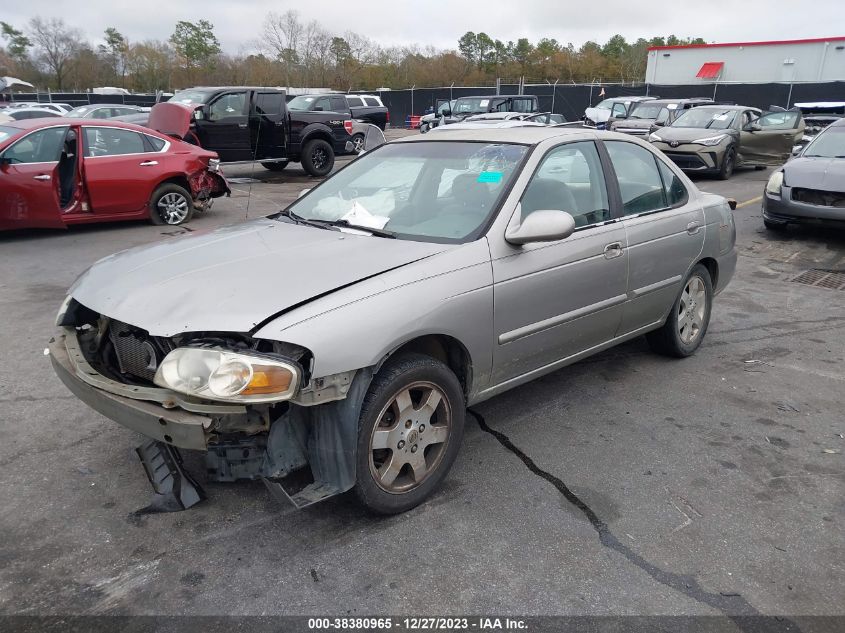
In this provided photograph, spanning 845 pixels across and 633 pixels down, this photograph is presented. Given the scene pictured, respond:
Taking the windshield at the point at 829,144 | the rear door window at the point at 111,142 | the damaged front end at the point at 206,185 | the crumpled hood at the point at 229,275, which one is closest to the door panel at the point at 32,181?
the rear door window at the point at 111,142

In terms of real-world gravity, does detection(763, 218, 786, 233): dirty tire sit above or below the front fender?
below

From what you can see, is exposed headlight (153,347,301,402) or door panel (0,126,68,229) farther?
door panel (0,126,68,229)

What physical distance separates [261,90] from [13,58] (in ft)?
202

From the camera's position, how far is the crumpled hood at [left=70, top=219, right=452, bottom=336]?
2.66m

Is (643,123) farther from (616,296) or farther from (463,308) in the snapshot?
(463,308)

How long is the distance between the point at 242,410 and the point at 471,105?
935 inches

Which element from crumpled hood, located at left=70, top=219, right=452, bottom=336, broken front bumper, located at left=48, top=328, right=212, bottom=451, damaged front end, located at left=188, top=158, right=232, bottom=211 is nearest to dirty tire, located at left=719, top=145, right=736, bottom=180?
damaged front end, located at left=188, top=158, right=232, bottom=211

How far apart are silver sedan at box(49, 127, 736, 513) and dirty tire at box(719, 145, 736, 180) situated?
12162 mm

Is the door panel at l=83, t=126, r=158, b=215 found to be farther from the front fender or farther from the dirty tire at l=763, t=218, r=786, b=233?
the dirty tire at l=763, t=218, r=786, b=233

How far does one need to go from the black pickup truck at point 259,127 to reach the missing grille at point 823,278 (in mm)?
11123

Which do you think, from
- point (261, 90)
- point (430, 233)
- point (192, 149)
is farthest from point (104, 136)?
point (430, 233)

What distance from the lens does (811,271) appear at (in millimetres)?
7891

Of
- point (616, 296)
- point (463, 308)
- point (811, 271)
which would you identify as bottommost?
point (811, 271)

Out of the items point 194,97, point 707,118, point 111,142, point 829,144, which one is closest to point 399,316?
point 111,142
